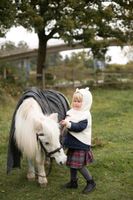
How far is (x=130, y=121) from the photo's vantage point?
1250cm

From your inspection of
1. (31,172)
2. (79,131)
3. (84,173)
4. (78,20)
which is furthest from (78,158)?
(78,20)

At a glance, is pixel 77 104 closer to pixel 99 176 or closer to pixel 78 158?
pixel 78 158

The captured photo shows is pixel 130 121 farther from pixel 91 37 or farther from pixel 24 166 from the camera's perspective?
pixel 91 37

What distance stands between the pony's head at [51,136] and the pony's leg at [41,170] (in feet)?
0.87

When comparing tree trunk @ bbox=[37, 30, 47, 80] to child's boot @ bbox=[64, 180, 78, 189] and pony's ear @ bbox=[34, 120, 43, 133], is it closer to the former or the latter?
child's boot @ bbox=[64, 180, 78, 189]

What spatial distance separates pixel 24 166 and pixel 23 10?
12.6 metres

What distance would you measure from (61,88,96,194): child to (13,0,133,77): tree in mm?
13412

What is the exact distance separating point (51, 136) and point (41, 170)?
0.74 metres

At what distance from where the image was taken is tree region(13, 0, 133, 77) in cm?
1923

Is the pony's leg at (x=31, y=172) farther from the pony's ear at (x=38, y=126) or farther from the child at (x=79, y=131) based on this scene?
the pony's ear at (x=38, y=126)

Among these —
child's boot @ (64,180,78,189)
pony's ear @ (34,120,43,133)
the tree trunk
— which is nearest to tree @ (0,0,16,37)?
the tree trunk

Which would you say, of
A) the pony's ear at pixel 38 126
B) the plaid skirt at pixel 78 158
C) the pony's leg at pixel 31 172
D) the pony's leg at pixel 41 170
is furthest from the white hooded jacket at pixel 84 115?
the pony's leg at pixel 31 172

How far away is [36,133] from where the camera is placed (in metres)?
5.82

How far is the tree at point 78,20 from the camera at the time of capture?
19.2 metres
